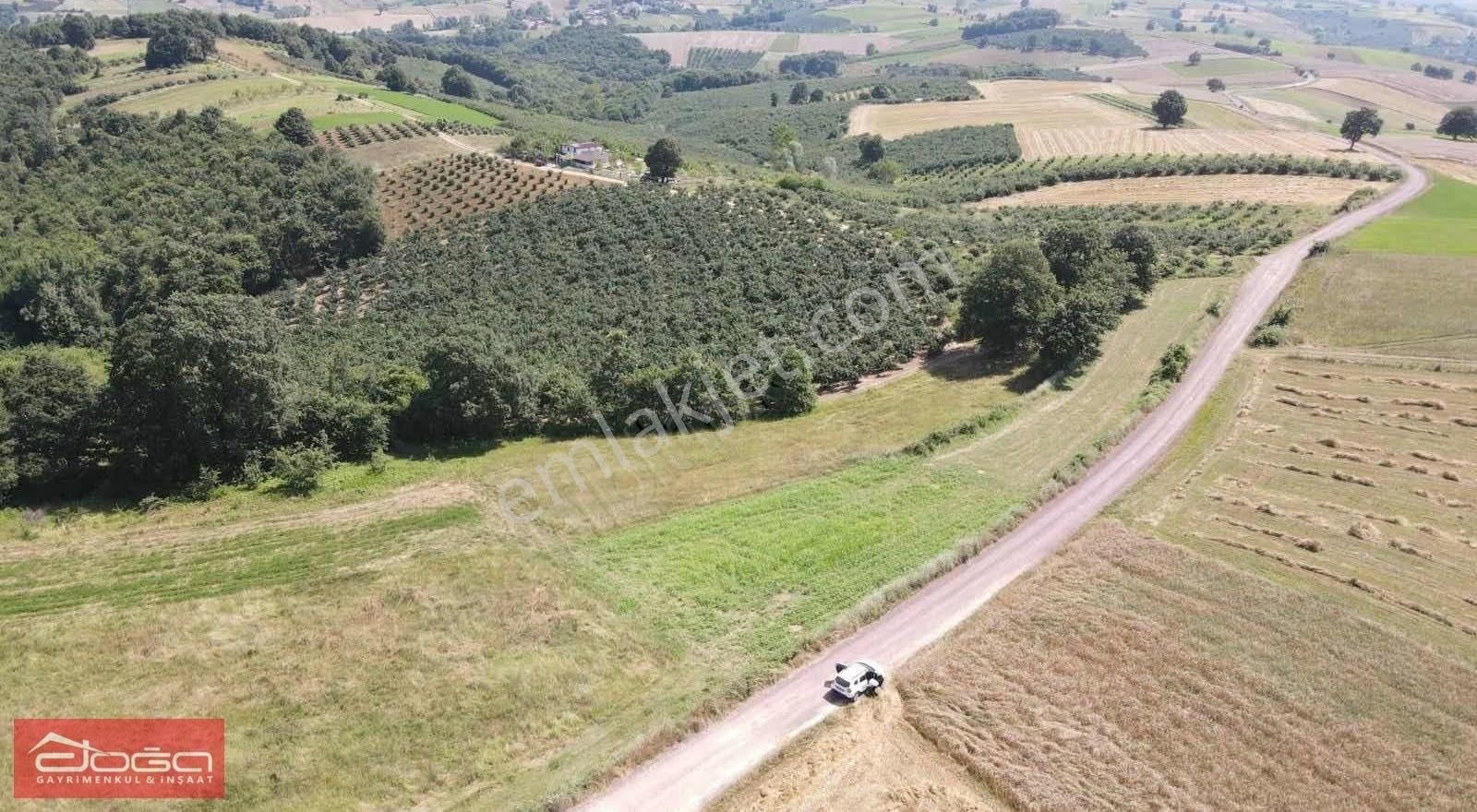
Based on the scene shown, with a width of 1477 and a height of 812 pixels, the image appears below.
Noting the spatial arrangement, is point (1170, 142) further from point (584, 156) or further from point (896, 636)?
point (896, 636)

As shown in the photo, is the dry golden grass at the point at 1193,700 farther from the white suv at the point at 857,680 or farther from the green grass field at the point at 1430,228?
the green grass field at the point at 1430,228

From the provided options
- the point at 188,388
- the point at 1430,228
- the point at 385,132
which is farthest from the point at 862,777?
the point at 385,132

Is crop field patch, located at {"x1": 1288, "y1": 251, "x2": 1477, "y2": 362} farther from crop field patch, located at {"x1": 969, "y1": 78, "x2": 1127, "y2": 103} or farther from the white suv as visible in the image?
crop field patch, located at {"x1": 969, "y1": 78, "x2": 1127, "y2": 103}

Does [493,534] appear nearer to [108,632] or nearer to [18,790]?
[108,632]

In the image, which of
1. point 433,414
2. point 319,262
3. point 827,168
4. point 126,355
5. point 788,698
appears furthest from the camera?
point 827,168

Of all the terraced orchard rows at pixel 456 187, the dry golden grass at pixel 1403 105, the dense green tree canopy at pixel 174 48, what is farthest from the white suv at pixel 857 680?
the dry golden grass at pixel 1403 105

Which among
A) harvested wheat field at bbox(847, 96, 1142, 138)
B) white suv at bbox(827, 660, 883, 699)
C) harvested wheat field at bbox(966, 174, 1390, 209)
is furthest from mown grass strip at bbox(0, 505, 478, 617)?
harvested wheat field at bbox(847, 96, 1142, 138)

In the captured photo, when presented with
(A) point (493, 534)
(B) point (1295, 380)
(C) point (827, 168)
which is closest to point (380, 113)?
(C) point (827, 168)
